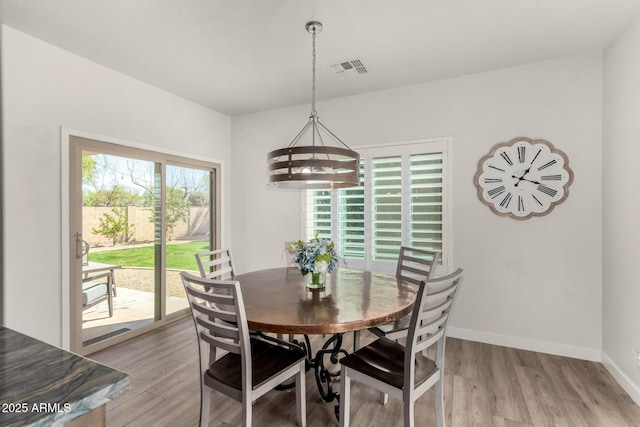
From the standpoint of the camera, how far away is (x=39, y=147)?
2.61 meters

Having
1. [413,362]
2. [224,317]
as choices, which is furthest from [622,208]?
[224,317]

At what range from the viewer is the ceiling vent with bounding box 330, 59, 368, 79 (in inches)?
118

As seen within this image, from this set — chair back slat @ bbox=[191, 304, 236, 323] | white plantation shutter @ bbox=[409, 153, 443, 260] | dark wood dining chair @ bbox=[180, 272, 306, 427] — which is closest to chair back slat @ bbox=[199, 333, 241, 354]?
dark wood dining chair @ bbox=[180, 272, 306, 427]

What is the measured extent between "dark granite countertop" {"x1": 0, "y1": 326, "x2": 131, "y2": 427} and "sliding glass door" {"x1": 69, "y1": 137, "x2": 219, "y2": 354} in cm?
253

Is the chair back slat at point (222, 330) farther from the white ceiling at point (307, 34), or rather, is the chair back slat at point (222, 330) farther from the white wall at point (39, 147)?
the white ceiling at point (307, 34)

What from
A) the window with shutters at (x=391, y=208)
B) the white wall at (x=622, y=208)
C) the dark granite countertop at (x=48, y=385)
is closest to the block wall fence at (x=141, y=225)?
the window with shutters at (x=391, y=208)

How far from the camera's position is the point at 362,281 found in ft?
8.23

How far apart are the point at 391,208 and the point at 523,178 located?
1299 mm

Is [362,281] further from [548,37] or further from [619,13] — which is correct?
[619,13]

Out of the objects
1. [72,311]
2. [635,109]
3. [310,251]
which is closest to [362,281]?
[310,251]

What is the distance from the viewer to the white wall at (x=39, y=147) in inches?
96.3

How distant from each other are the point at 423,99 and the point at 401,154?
2.06ft

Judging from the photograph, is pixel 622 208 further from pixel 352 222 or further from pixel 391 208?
pixel 352 222

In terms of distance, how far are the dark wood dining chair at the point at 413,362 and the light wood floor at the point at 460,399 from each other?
1.46 feet
